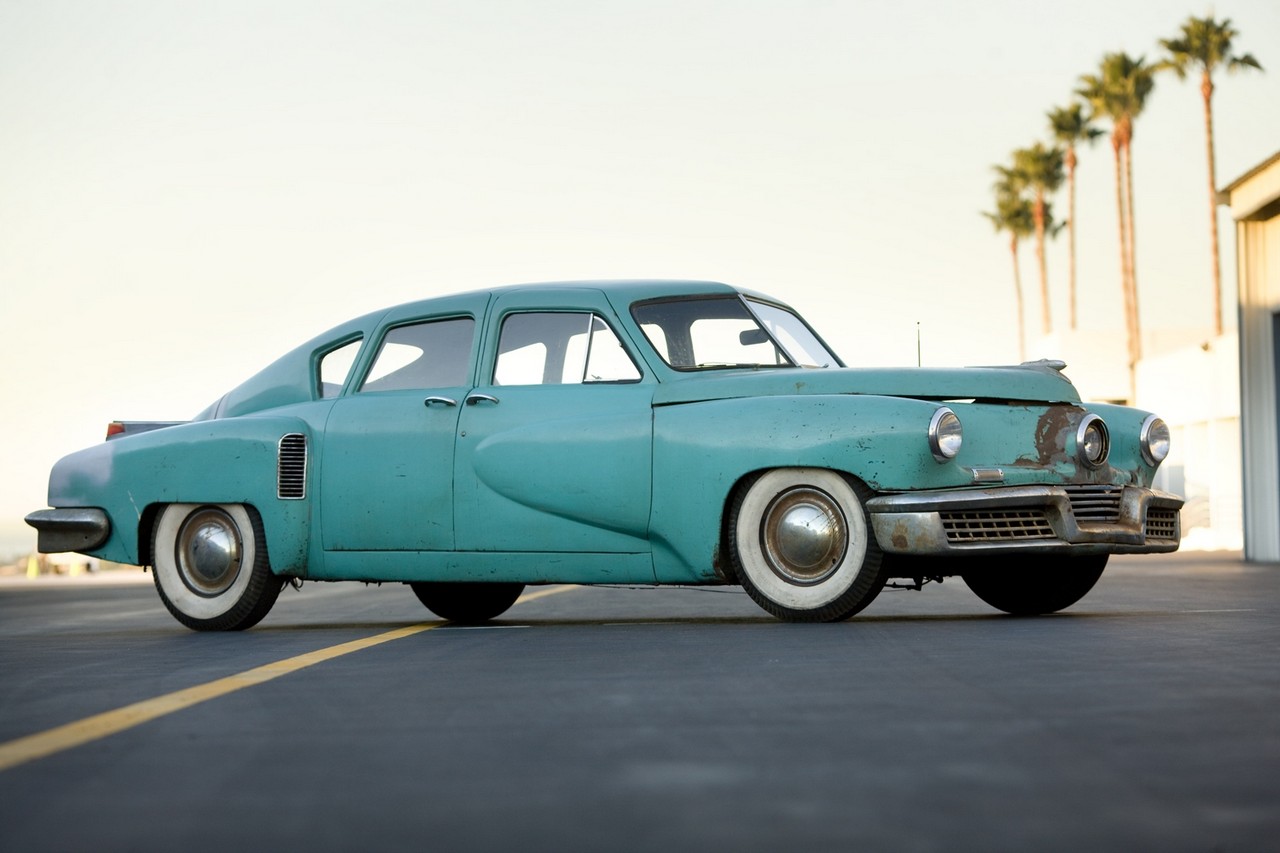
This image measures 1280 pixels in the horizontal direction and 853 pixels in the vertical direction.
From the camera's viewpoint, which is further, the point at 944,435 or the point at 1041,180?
the point at 1041,180

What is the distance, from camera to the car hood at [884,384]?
7.85m

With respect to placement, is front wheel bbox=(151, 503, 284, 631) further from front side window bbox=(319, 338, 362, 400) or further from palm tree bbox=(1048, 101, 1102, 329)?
palm tree bbox=(1048, 101, 1102, 329)

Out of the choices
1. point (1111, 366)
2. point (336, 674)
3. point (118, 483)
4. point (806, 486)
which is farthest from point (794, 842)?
point (1111, 366)

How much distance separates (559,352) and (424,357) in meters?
0.80

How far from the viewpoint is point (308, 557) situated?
8750mm

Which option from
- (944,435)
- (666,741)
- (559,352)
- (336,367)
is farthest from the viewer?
(336,367)

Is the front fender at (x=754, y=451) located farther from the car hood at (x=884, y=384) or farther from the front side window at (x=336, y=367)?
the front side window at (x=336, y=367)

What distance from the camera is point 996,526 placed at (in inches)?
297

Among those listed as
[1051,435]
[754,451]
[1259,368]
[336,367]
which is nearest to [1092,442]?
[1051,435]

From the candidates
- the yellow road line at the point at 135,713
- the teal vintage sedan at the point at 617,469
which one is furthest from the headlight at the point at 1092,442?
the yellow road line at the point at 135,713

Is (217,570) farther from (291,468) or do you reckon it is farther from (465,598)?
(465,598)

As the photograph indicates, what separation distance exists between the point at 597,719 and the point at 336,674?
170cm

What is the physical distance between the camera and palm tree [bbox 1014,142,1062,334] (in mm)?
64688

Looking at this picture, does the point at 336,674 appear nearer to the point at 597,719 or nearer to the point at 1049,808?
the point at 597,719
